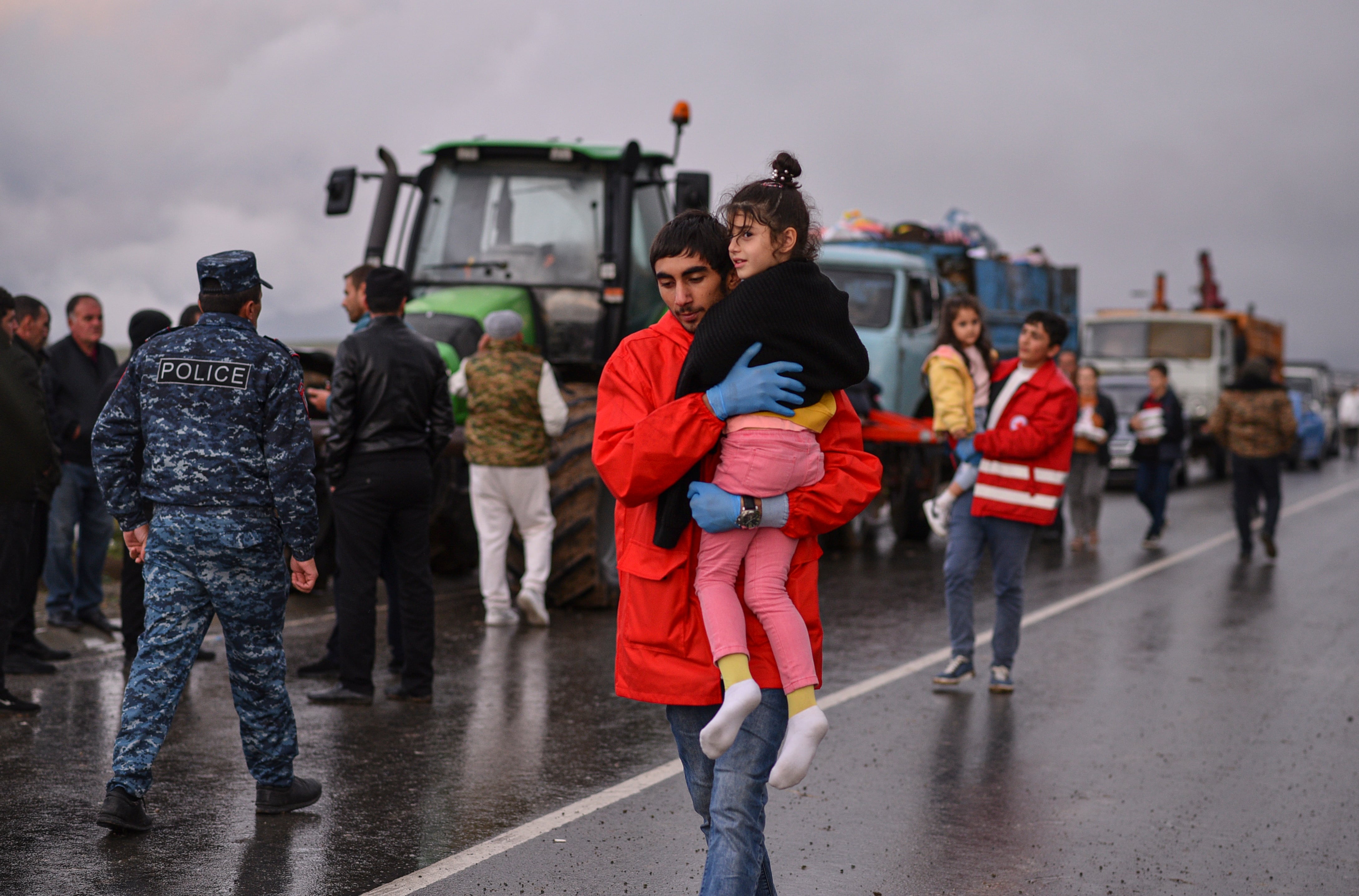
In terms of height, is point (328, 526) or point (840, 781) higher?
point (328, 526)

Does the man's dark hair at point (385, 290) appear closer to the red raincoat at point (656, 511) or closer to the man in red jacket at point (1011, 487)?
the man in red jacket at point (1011, 487)

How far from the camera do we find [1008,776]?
20.2 feet

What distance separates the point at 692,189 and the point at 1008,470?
3761 millimetres

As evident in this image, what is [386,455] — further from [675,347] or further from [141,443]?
[675,347]

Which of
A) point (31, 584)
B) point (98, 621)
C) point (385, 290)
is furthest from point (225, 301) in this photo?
point (98, 621)

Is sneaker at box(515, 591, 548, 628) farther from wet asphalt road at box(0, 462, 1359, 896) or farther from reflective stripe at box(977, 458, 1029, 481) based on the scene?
reflective stripe at box(977, 458, 1029, 481)

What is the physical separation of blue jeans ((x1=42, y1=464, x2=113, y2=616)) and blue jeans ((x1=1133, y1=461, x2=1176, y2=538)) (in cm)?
1060

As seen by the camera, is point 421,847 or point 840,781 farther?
point 840,781

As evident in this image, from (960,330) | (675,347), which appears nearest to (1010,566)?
(960,330)

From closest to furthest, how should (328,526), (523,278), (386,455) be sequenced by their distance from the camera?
1. (386,455)
2. (328,526)
3. (523,278)

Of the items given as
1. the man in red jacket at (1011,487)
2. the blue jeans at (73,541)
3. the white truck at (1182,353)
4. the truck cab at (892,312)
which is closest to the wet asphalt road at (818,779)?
the man in red jacket at (1011,487)

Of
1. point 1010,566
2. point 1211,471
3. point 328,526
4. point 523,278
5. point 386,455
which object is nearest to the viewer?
point 386,455

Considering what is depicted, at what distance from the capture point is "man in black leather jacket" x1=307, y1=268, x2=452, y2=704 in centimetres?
722

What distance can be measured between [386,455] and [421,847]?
270cm
